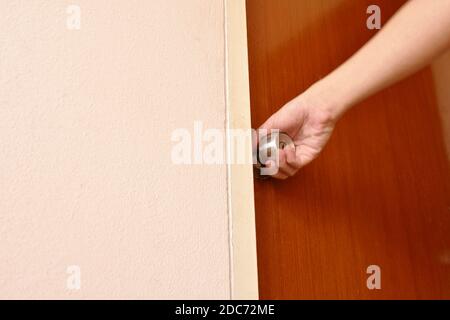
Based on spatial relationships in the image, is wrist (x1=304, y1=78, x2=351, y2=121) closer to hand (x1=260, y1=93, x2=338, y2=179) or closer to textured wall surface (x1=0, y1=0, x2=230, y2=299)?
hand (x1=260, y1=93, x2=338, y2=179)

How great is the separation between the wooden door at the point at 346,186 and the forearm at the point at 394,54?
0.10 metres

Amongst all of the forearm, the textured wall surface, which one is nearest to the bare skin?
the forearm

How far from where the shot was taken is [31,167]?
39 cm

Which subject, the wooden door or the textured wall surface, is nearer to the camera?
the textured wall surface

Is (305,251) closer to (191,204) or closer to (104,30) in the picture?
(191,204)

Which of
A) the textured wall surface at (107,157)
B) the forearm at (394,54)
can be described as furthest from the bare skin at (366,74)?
the textured wall surface at (107,157)

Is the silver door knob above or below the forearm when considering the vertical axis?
below

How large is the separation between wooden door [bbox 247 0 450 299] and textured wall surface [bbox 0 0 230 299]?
0.30 feet

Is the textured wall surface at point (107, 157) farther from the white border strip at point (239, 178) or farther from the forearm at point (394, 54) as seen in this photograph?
the forearm at point (394, 54)

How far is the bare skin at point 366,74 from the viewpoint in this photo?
1.59 ft

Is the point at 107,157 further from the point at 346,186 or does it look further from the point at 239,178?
the point at 346,186

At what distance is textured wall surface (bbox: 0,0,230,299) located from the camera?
39 cm

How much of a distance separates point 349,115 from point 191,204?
363 millimetres
